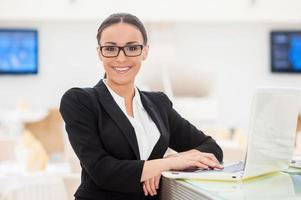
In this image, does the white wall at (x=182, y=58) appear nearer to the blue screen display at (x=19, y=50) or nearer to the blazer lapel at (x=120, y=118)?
the blue screen display at (x=19, y=50)

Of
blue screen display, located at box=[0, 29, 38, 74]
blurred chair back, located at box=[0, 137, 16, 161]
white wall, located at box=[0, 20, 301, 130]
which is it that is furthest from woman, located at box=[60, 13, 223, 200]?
blue screen display, located at box=[0, 29, 38, 74]

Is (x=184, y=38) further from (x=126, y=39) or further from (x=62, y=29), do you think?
(x=126, y=39)

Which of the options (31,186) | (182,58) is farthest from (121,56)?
(182,58)

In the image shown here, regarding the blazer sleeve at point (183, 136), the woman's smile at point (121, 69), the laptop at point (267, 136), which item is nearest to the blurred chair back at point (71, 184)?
the blazer sleeve at point (183, 136)

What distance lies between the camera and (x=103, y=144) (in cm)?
164

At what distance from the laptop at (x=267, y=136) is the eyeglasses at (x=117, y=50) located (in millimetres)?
412

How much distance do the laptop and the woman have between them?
93 mm

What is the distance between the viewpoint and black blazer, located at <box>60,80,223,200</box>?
1.57 metres

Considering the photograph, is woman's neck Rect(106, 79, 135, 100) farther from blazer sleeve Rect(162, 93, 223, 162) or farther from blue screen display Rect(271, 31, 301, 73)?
blue screen display Rect(271, 31, 301, 73)

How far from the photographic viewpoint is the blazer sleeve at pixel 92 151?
1567 millimetres

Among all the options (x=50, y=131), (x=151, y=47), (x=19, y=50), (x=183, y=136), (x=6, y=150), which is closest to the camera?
(x=183, y=136)

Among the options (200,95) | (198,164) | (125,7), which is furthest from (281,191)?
(125,7)

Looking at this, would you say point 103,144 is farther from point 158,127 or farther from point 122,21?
point 122,21

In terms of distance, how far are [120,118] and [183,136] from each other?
36cm
